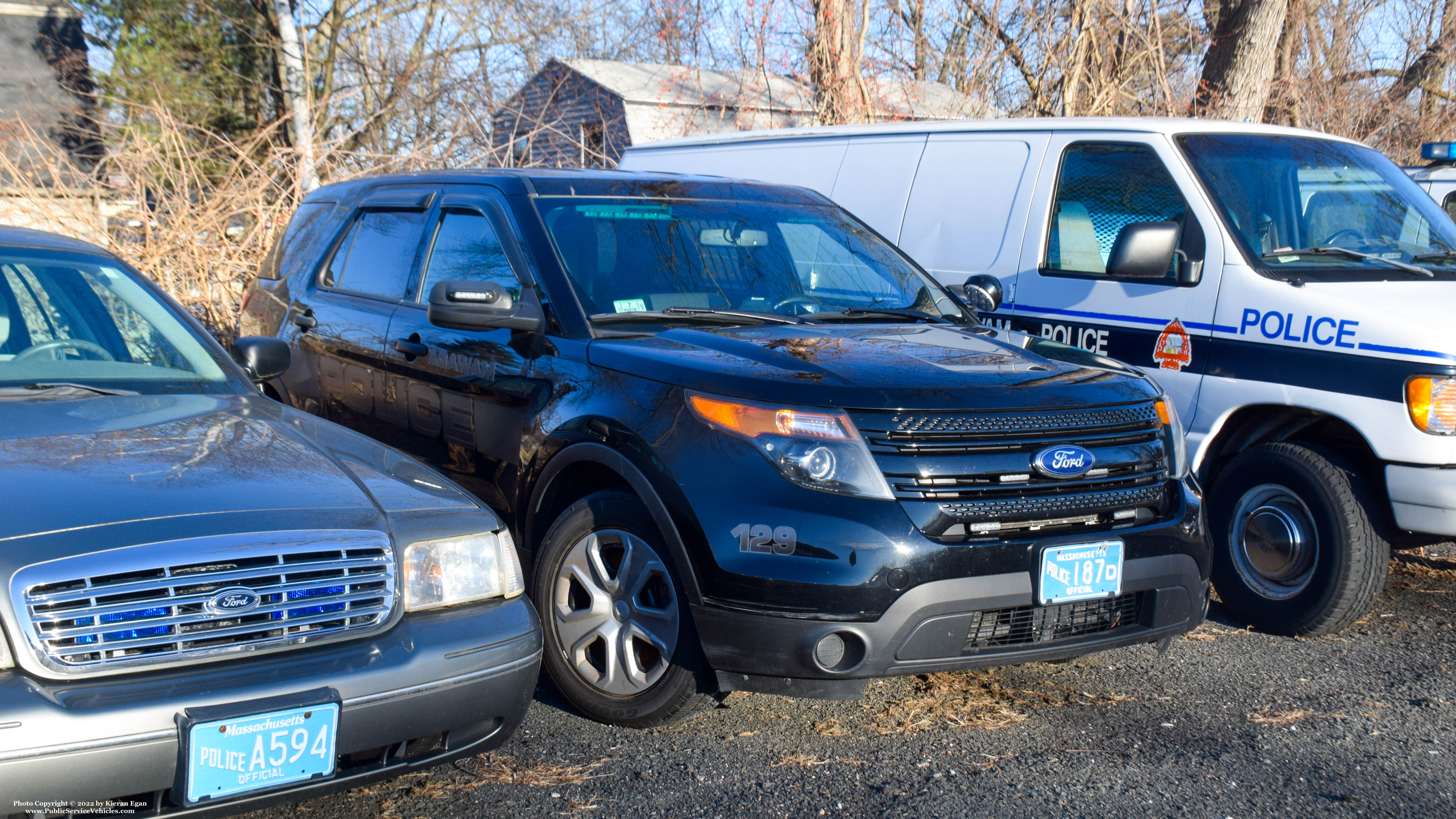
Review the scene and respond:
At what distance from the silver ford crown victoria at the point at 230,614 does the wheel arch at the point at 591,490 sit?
1.52 ft

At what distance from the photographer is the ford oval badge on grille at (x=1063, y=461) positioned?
134 inches

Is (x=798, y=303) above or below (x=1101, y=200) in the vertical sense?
below

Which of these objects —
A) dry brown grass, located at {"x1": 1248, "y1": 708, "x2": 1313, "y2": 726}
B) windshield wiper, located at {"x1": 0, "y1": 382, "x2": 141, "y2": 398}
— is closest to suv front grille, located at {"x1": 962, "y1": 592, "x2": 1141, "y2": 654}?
dry brown grass, located at {"x1": 1248, "y1": 708, "x2": 1313, "y2": 726}

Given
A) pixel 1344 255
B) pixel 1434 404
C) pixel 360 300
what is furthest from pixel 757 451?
pixel 1344 255

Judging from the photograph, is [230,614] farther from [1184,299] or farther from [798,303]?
[1184,299]

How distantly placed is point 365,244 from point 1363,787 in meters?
4.35

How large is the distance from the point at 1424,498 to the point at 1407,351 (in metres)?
0.54

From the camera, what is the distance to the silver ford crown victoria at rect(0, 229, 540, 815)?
239 cm

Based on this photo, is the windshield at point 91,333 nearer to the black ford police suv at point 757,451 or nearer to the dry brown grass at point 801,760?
the black ford police suv at point 757,451

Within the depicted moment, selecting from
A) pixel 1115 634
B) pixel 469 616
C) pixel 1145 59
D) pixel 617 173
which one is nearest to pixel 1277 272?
pixel 1115 634

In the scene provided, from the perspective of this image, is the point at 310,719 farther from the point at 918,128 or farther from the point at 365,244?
the point at 918,128

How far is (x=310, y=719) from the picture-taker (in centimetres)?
257

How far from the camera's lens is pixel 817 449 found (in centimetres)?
328

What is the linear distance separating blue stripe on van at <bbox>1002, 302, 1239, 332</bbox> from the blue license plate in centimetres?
392
